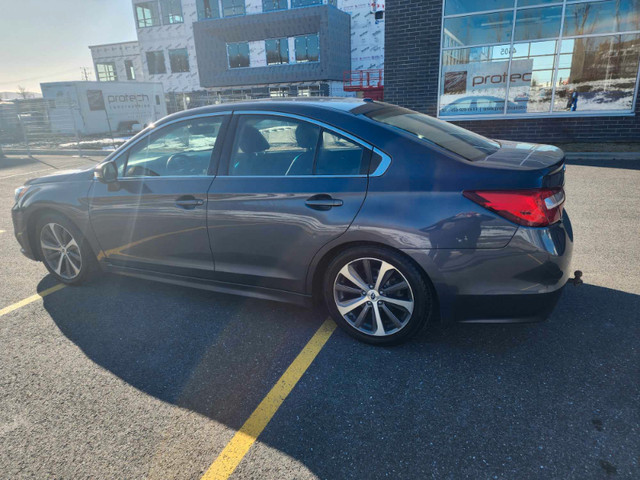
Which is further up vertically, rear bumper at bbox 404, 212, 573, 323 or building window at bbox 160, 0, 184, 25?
building window at bbox 160, 0, 184, 25

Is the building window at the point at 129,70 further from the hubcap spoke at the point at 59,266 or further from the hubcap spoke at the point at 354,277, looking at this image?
the hubcap spoke at the point at 354,277

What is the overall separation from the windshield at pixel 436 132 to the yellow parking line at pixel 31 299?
11.4 ft

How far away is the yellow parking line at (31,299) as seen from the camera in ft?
12.9

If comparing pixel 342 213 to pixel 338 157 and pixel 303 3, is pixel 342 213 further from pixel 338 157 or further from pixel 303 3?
pixel 303 3

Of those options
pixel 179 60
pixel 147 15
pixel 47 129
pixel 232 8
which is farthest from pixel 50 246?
pixel 147 15

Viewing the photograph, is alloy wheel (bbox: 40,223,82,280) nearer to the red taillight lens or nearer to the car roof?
the car roof

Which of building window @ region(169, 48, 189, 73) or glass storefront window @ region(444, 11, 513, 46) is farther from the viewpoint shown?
building window @ region(169, 48, 189, 73)

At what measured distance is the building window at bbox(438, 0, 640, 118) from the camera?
10984mm

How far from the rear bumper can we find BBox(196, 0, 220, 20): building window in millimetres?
39289

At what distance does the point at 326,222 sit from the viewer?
9.71 feet

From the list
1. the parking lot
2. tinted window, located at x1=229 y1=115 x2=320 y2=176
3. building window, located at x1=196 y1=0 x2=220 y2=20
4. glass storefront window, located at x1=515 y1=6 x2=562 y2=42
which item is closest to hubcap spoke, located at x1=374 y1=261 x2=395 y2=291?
the parking lot

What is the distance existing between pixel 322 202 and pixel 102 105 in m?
26.0

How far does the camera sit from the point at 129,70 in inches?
1698

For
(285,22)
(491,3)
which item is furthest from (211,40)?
(491,3)
